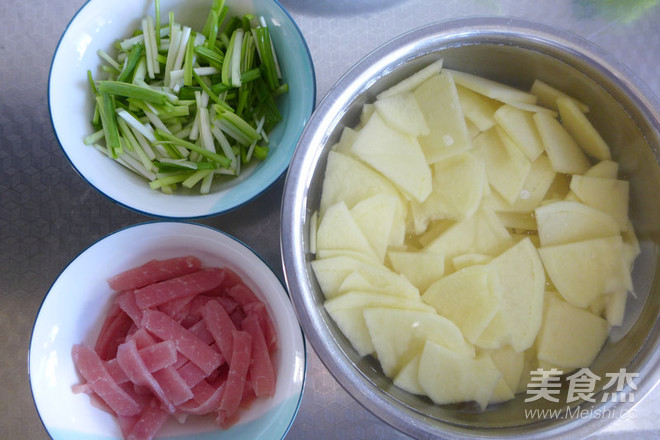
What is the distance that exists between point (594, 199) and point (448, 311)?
29cm

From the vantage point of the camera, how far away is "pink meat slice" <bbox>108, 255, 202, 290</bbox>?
39.4 inches

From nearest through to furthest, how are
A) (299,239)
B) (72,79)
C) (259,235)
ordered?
1. (299,239)
2. (72,79)
3. (259,235)

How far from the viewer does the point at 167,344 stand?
3.10ft

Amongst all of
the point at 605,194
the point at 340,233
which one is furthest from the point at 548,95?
the point at 340,233

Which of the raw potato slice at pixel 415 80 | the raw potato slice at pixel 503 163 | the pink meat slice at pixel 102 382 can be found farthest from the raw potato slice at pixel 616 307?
the pink meat slice at pixel 102 382

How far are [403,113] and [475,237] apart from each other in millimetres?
224

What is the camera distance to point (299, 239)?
0.83 meters

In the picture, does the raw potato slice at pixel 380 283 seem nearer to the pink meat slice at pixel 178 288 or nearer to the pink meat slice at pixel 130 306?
the pink meat slice at pixel 178 288

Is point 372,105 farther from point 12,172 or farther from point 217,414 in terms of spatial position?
Answer: point 12,172

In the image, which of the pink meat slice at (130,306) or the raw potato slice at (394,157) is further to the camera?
the pink meat slice at (130,306)

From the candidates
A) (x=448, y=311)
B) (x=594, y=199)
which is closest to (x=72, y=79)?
(x=448, y=311)

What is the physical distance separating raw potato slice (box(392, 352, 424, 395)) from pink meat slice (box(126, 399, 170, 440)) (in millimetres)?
422

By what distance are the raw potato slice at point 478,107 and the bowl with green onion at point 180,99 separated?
0.82ft

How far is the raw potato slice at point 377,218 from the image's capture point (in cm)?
85
